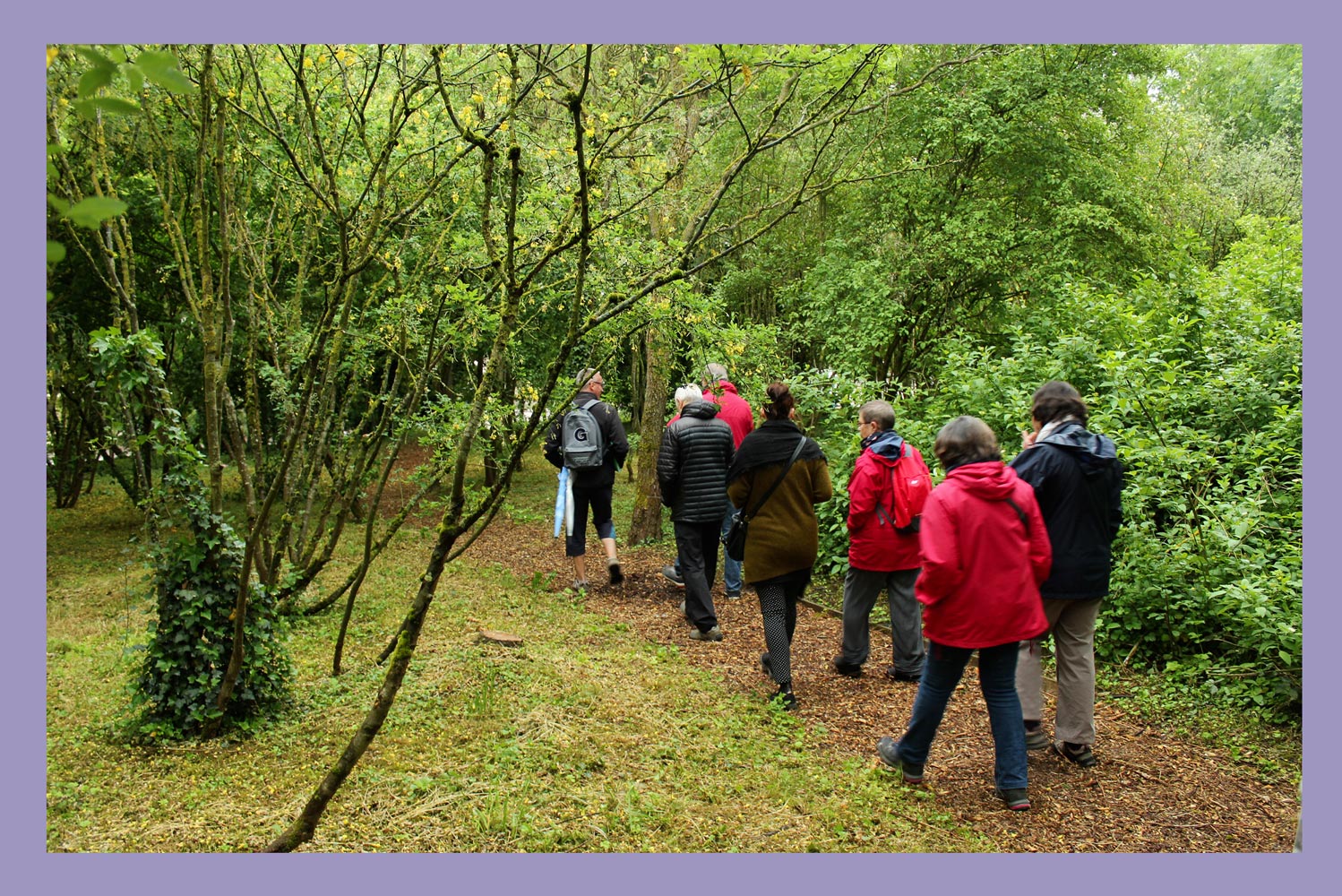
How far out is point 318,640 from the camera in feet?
23.0

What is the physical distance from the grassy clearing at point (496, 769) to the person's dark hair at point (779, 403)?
1.89 meters

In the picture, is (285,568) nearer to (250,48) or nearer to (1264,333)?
(250,48)

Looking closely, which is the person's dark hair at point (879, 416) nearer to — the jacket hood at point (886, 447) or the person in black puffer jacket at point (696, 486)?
the jacket hood at point (886, 447)

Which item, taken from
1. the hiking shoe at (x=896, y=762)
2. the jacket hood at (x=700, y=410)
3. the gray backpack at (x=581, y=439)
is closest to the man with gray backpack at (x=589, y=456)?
the gray backpack at (x=581, y=439)

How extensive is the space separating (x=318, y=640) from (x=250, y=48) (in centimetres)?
436

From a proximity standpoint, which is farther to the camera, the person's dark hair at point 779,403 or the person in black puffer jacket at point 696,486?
the person in black puffer jacket at point 696,486

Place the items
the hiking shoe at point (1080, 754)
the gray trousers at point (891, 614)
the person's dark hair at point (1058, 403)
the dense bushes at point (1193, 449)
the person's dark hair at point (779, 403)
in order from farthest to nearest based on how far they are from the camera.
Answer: the gray trousers at point (891, 614)
the person's dark hair at point (779, 403)
the dense bushes at point (1193, 449)
the hiking shoe at point (1080, 754)
the person's dark hair at point (1058, 403)

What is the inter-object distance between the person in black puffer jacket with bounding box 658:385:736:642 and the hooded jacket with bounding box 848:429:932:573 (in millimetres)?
1521

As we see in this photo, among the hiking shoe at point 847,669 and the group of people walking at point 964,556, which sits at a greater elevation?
the group of people walking at point 964,556

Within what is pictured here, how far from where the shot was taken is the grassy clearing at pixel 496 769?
387cm

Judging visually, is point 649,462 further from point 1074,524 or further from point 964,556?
point 964,556

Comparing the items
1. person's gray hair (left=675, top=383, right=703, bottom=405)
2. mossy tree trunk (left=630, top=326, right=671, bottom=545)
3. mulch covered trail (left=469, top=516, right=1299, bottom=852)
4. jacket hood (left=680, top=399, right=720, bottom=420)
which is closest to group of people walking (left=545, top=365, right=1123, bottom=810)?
mulch covered trail (left=469, top=516, right=1299, bottom=852)

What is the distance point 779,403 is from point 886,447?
2.47ft

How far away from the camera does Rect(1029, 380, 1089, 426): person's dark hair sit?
4.45 m
